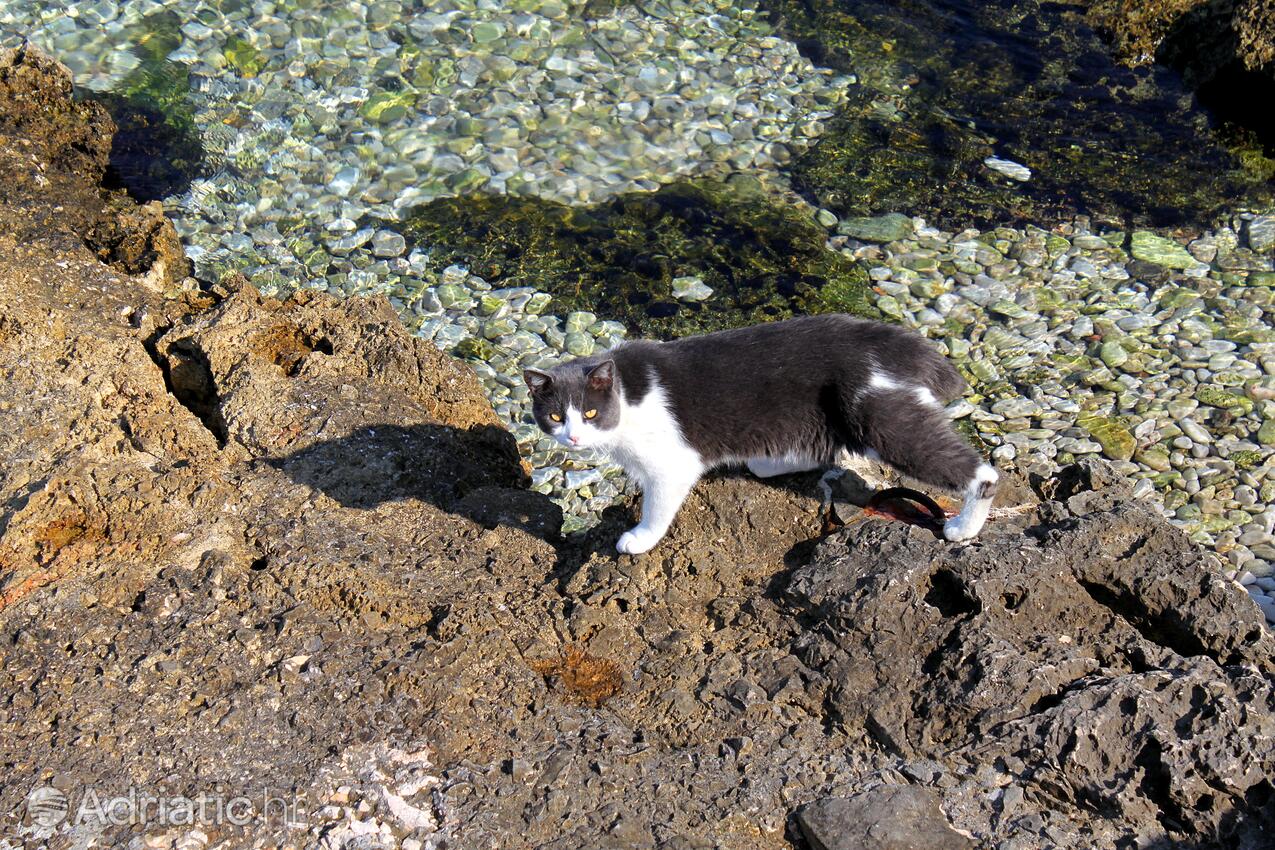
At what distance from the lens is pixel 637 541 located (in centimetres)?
430

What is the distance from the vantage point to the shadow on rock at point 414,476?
4598 millimetres

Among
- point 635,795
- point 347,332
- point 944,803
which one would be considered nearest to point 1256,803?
point 944,803

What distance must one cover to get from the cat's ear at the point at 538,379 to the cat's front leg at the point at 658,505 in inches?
23.1

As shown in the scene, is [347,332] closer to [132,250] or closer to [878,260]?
[132,250]

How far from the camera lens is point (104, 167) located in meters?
7.79

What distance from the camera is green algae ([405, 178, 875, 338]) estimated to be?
798 cm

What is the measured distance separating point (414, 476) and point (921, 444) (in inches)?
83.2

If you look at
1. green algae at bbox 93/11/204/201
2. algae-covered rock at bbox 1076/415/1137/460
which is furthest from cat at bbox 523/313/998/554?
green algae at bbox 93/11/204/201

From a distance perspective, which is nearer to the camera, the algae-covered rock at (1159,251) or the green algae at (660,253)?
the green algae at (660,253)

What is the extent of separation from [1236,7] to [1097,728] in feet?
29.5

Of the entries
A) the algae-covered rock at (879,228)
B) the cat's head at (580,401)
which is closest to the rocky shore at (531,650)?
the cat's head at (580,401)

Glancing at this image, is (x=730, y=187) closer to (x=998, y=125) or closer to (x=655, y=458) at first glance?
(x=998, y=125)

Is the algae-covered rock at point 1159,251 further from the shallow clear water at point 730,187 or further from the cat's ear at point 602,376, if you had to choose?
the cat's ear at point 602,376

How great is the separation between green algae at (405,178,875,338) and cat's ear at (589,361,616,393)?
3193mm
